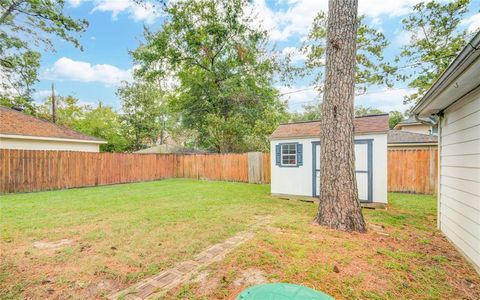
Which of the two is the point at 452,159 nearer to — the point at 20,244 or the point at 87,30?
the point at 20,244

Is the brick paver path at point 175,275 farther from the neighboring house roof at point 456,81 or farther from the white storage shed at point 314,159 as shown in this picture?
the white storage shed at point 314,159

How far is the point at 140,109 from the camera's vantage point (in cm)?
1977

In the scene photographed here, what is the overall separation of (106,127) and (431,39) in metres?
21.2

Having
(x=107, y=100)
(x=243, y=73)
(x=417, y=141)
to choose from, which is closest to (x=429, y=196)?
(x=417, y=141)

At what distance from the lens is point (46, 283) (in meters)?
2.29

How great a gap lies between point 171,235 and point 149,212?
190 centimetres

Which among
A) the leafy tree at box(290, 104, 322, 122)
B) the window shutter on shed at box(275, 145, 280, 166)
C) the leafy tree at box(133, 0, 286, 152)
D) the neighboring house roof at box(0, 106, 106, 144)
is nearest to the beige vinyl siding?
the window shutter on shed at box(275, 145, 280, 166)

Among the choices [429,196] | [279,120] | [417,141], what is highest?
[279,120]

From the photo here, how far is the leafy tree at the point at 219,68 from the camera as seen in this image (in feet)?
48.0

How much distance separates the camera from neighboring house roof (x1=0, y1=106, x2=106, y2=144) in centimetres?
961

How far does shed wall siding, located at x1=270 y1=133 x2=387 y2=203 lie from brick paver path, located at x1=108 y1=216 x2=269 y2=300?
403 centimetres

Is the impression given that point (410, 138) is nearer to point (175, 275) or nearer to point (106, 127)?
point (175, 275)

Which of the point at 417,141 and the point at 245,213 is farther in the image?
the point at 417,141

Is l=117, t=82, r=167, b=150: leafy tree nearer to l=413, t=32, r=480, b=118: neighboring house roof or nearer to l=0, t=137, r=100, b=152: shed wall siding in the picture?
l=0, t=137, r=100, b=152: shed wall siding
